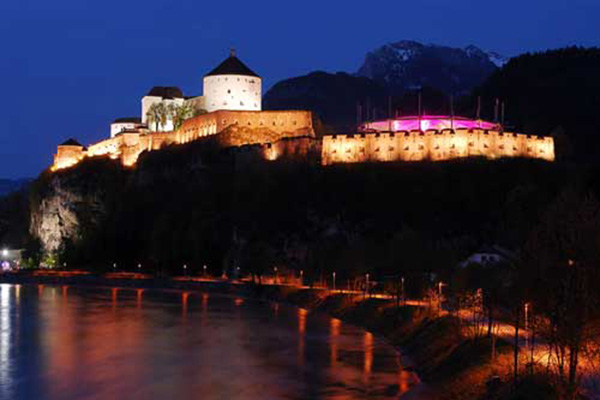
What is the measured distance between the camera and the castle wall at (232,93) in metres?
67.8

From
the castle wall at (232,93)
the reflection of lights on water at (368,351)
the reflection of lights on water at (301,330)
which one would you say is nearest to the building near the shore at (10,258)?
the castle wall at (232,93)

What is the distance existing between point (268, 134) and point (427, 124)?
11.8 metres

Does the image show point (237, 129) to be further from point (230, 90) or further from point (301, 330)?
point (301, 330)

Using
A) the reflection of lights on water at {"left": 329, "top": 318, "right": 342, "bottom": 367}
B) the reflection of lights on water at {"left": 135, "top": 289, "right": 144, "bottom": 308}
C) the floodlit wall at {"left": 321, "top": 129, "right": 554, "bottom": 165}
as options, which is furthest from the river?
the floodlit wall at {"left": 321, "top": 129, "right": 554, "bottom": 165}

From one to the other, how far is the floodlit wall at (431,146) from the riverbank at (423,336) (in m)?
11.9

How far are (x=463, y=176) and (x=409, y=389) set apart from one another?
3257cm

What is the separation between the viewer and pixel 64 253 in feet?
231

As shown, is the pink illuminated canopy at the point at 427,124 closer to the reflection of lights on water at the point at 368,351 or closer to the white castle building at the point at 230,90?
the white castle building at the point at 230,90

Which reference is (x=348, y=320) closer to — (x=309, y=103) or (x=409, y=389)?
(x=409, y=389)

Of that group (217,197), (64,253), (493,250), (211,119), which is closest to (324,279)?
(493,250)

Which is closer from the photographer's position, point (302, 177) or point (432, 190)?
point (432, 190)

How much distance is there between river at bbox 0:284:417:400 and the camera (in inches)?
888

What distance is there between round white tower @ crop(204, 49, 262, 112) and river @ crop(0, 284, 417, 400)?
85.6 feet

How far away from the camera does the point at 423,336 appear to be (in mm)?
26125
